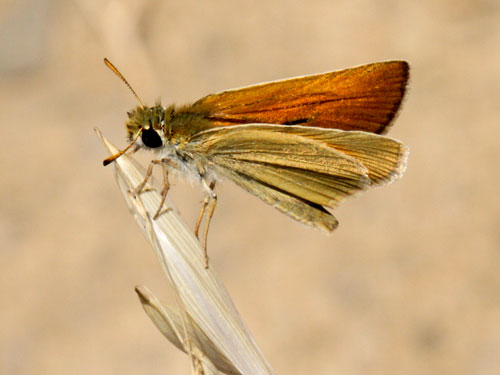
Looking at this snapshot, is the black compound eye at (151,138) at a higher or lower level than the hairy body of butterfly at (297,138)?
higher

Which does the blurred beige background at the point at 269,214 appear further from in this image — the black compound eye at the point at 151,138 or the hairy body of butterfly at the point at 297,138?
the black compound eye at the point at 151,138

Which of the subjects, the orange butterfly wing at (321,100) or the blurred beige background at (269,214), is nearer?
the orange butterfly wing at (321,100)

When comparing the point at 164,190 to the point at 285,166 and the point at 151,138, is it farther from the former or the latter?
the point at 285,166

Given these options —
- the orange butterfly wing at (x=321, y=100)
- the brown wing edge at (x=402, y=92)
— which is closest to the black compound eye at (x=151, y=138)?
the orange butterfly wing at (x=321, y=100)

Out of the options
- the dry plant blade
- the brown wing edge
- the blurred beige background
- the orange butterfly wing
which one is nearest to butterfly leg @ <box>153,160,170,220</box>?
the dry plant blade

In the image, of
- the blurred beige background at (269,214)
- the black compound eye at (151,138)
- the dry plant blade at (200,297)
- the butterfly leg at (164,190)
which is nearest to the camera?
the dry plant blade at (200,297)

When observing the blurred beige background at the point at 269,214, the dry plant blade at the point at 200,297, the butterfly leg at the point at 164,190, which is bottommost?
the dry plant blade at the point at 200,297

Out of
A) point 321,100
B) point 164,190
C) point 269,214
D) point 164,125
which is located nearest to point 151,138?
point 164,125
